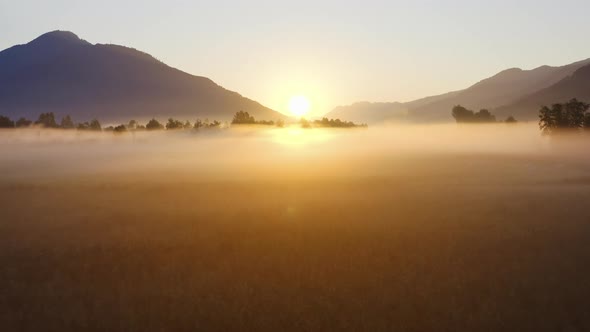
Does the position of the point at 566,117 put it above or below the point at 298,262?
above

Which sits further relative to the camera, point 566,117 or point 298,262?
point 566,117

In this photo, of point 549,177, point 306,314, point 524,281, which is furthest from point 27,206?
point 549,177

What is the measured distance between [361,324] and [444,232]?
60.8 feet

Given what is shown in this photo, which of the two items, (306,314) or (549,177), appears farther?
(549,177)

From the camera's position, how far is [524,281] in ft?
92.1

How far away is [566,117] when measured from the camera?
144m

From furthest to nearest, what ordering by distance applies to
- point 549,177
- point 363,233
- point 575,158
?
point 575,158 → point 549,177 → point 363,233

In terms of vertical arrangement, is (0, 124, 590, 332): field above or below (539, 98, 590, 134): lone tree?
below

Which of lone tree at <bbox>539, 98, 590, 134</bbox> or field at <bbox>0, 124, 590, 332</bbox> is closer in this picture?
field at <bbox>0, 124, 590, 332</bbox>

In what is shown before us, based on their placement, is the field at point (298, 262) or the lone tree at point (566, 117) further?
the lone tree at point (566, 117)

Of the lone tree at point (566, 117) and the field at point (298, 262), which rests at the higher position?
the lone tree at point (566, 117)

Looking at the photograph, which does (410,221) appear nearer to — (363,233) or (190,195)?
(363,233)

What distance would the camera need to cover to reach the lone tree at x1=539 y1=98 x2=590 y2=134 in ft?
456

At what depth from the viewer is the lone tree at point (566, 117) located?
139000 millimetres
